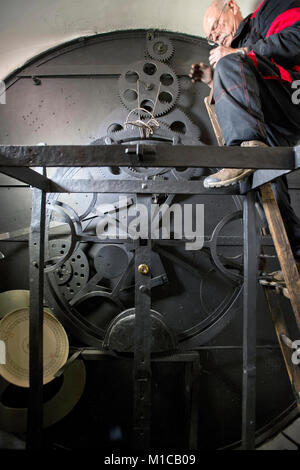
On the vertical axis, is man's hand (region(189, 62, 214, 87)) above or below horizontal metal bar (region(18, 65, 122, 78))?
below

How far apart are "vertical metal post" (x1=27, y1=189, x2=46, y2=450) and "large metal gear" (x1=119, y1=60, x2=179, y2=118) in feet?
2.94

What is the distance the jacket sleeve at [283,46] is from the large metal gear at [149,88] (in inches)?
29.5

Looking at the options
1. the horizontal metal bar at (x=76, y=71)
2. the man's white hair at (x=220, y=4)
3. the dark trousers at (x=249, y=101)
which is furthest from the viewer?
the horizontal metal bar at (x=76, y=71)

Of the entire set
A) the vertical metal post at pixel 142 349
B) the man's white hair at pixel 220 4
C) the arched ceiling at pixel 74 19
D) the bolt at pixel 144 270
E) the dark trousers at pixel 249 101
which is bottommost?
the vertical metal post at pixel 142 349

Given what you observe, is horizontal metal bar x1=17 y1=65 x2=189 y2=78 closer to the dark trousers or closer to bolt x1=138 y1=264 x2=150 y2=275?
the dark trousers

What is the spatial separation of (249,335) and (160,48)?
59.7 inches

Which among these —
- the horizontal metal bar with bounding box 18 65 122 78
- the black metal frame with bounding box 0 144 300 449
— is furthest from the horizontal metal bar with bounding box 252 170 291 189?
the horizontal metal bar with bounding box 18 65 122 78

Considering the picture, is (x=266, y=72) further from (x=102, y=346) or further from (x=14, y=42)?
(x=14, y=42)

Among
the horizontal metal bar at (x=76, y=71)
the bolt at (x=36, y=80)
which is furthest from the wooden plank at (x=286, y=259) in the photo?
the bolt at (x=36, y=80)

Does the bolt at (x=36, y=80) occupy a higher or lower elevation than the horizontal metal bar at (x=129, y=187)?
higher

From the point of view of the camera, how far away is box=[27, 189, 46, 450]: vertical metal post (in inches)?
Answer: 40.9

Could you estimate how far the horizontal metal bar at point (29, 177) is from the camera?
87cm

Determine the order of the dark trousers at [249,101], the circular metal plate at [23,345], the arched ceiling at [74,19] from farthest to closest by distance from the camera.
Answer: the arched ceiling at [74,19]
the circular metal plate at [23,345]
the dark trousers at [249,101]

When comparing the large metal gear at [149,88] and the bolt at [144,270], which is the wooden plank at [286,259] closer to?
the bolt at [144,270]
